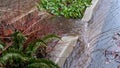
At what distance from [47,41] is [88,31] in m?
2.19

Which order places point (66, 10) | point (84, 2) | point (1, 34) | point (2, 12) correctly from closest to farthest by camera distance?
1. point (1, 34)
2. point (2, 12)
3. point (66, 10)
4. point (84, 2)

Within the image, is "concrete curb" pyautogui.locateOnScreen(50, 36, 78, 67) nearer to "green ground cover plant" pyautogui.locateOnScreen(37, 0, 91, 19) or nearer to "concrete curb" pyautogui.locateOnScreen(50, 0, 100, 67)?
"concrete curb" pyautogui.locateOnScreen(50, 0, 100, 67)

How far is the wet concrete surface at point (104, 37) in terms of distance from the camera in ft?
24.3

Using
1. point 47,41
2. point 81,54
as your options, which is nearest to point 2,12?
point 47,41

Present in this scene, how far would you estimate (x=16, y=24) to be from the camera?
7398mm

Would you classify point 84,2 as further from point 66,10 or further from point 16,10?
point 16,10

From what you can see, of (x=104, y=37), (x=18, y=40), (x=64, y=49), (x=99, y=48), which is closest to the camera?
(x=18, y=40)

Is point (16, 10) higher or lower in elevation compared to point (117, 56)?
higher

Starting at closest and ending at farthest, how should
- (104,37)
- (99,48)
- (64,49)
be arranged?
1. (64,49)
2. (99,48)
3. (104,37)

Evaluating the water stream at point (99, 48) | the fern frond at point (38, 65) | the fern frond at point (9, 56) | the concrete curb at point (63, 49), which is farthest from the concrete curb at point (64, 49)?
the fern frond at point (9, 56)

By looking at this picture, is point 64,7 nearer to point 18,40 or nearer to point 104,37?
point 104,37

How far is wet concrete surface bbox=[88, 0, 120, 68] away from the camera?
741 centimetres

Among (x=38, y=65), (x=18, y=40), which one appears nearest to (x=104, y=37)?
(x=18, y=40)

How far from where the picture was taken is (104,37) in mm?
8125
